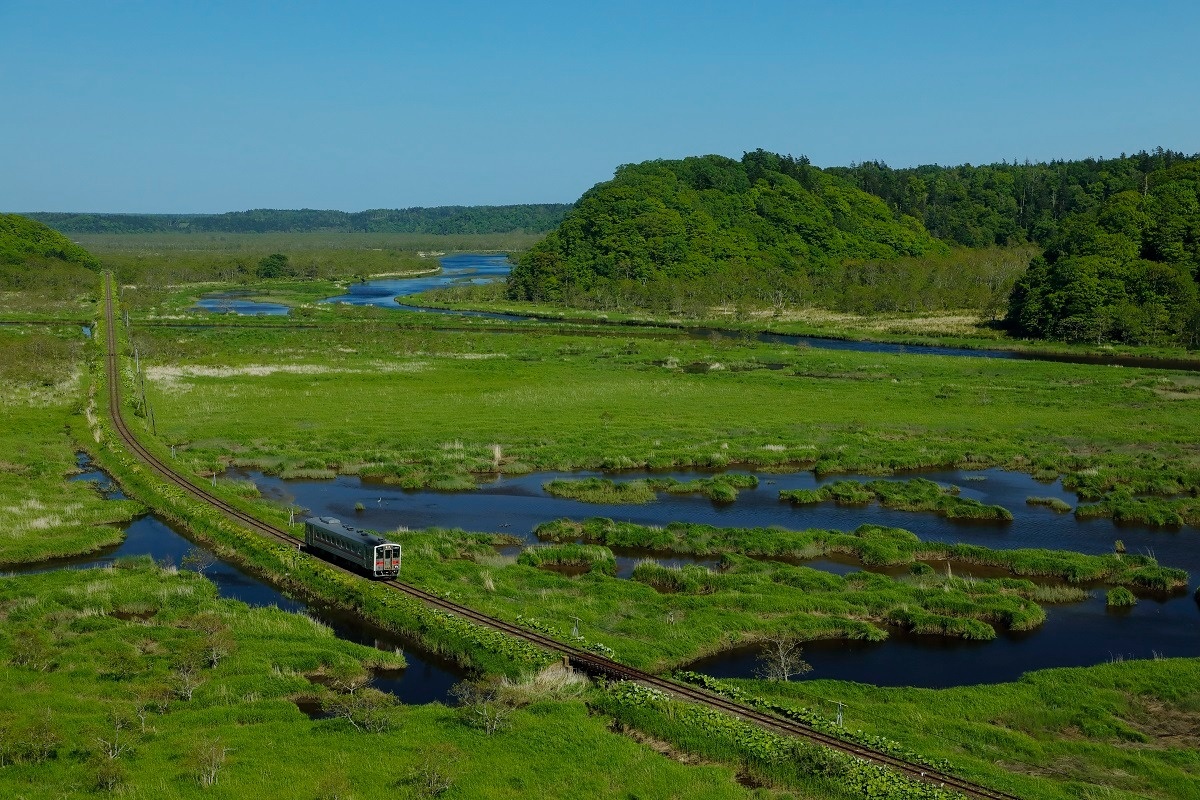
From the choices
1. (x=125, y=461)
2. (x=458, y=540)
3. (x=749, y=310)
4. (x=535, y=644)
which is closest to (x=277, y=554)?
(x=458, y=540)

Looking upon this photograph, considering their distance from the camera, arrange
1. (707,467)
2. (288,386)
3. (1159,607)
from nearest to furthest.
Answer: (1159,607)
(707,467)
(288,386)

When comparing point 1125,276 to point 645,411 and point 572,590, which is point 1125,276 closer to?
point 645,411

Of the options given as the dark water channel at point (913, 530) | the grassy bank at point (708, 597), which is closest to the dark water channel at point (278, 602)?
the grassy bank at point (708, 597)

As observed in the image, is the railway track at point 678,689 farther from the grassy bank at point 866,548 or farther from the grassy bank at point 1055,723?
the grassy bank at point 866,548

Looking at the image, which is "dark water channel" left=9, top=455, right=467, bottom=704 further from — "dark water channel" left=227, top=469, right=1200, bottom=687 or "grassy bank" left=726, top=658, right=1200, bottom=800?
"grassy bank" left=726, top=658, right=1200, bottom=800

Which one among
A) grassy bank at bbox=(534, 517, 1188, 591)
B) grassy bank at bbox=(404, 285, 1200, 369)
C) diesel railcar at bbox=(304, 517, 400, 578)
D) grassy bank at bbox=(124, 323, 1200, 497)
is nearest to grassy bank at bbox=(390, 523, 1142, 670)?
grassy bank at bbox=(534, 517, 1188, 591)

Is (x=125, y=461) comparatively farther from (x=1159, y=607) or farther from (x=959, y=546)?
A: (x=1159, y=607)

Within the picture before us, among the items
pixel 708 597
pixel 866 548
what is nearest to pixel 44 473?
pixel 708 597
